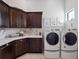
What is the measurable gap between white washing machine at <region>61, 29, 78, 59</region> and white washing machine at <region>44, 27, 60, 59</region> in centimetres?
20

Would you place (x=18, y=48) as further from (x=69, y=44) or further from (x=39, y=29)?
(x=39, y=29)

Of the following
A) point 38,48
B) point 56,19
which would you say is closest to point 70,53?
point 38,48

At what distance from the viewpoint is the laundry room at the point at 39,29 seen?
503 cm

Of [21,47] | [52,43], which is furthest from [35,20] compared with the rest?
[52,43]

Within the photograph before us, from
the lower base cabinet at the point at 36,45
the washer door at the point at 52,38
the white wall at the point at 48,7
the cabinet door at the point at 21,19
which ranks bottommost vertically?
the lower base cabinet at the point at 36,45

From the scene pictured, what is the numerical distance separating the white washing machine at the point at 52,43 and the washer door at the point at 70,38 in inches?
12.6

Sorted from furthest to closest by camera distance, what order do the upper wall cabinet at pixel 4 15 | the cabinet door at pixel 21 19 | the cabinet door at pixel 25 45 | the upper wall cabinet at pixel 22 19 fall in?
the cabinet door at pixel 21 19 < the cabinet door at pixel 25 45 < the upper wall cabinet at pixel 22 19 < the upper wall cabinet at pixel 4 15

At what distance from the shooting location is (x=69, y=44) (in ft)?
16.8

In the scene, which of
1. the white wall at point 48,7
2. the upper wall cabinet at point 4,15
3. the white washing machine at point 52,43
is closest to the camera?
the upper wall cabinet at point 4,15

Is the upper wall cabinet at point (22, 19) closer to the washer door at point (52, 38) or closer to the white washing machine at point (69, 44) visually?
the washer door at point (52, 38)

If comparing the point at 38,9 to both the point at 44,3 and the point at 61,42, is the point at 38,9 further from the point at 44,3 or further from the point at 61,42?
the point at 61,42

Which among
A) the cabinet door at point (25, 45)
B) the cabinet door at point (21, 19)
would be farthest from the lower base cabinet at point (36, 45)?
the cabinet door at point (21, 19)

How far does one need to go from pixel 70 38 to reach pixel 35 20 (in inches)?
99.5

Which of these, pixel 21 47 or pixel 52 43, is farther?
pixel 21 47
